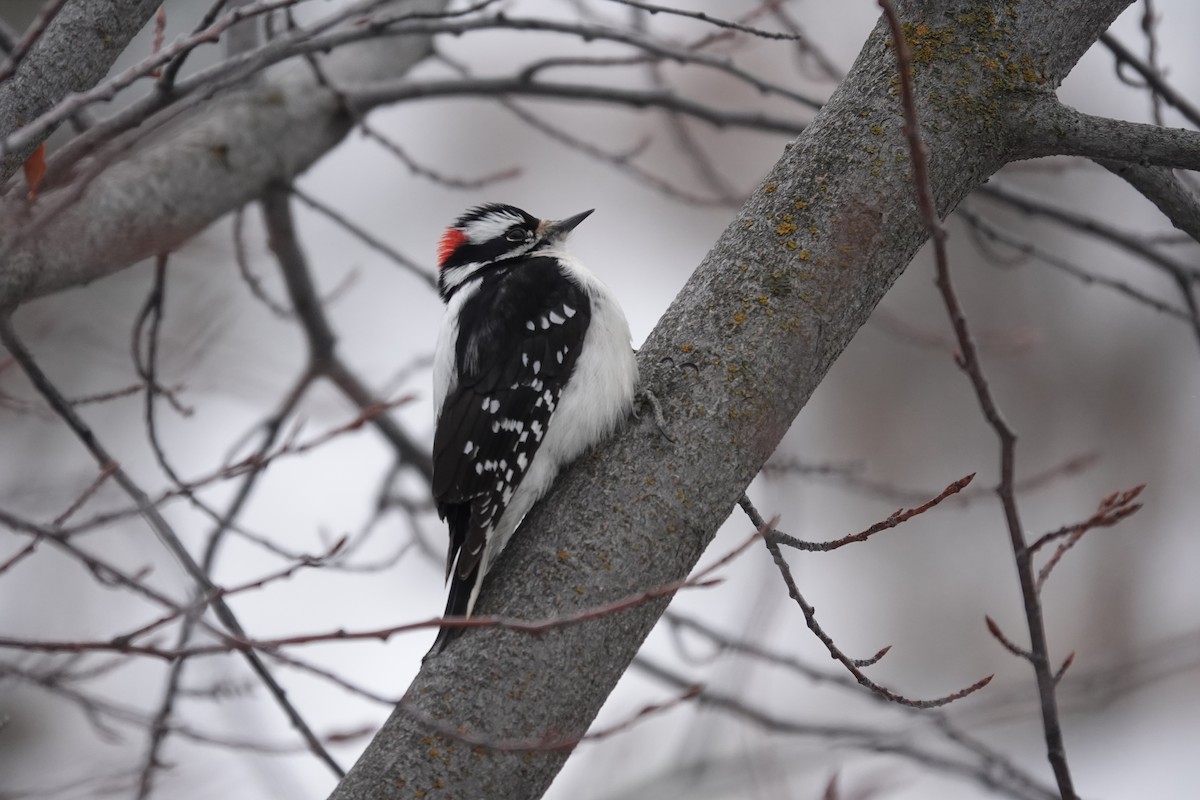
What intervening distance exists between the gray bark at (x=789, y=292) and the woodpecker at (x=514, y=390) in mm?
245

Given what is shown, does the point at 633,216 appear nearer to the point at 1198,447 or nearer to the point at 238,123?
the point at 1198,447

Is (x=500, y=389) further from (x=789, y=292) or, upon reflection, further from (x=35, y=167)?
(x=35, y=167)

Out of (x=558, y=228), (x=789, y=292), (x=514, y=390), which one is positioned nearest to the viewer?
(x=789, y=292)

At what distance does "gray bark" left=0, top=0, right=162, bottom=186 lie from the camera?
2186 millimetres

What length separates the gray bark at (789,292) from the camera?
7.41 feet

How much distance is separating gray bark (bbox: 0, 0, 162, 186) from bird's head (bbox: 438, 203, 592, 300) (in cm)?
173

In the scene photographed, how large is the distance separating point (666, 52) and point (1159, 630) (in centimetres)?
614

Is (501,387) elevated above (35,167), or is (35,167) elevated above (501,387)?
(501,387)

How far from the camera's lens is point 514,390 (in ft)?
10.3

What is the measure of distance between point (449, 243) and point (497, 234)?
0.29 m

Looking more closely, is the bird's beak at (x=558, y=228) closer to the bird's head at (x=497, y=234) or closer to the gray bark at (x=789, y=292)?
the bird's head at (x=497, y=234)

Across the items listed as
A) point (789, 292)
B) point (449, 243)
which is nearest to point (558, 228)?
point (449, 243)

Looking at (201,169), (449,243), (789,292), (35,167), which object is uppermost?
(201,169)

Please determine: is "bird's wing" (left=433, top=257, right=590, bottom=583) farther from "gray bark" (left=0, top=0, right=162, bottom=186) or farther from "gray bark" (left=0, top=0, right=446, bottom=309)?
"gray bark" (left=0, top=0, right=162, bottom=186)
